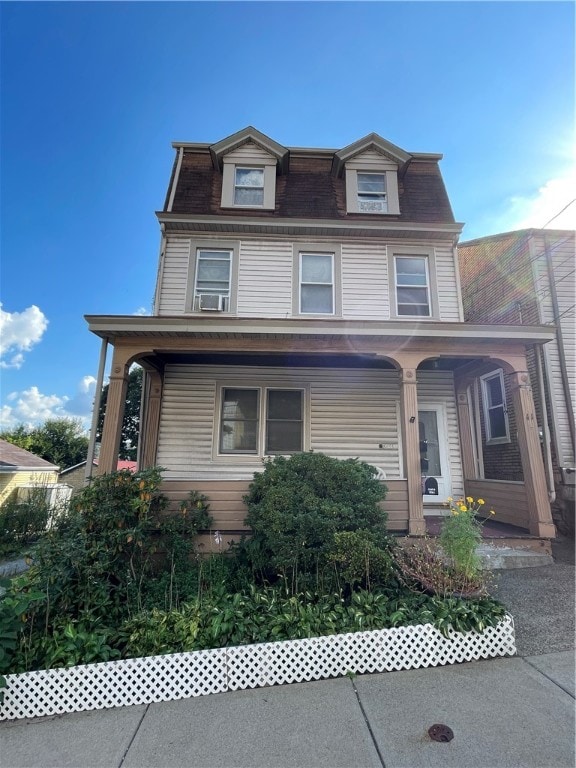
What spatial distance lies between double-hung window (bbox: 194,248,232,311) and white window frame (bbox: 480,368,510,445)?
6.46 meters

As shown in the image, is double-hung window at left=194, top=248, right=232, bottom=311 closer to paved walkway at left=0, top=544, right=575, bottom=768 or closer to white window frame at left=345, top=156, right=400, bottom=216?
white window frame at left=345, top=156, right=400, bottom=216

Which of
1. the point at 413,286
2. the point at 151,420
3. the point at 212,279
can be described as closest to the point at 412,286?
the point at 413,286

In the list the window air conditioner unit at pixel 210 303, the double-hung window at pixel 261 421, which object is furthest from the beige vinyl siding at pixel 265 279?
the double-hung window at pixel 261 421

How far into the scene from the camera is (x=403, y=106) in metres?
8.04

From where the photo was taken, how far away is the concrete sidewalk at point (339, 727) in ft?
7.38

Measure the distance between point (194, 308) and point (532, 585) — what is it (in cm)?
752

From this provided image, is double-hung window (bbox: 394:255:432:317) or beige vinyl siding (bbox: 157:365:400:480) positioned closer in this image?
beige vinyl siding (bbox: 157:365:400:480)

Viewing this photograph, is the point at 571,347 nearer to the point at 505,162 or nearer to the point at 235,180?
the point at 505,162

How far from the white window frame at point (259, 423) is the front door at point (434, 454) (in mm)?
2578

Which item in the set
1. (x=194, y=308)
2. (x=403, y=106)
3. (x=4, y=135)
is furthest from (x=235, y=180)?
(x=4, y=135)

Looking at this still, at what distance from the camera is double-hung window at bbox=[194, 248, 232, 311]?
25.8ft

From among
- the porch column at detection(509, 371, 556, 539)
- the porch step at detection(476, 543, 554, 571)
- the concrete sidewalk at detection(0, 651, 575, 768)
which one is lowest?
the concrete sidewalk at detection(0, 651, 575, 768)

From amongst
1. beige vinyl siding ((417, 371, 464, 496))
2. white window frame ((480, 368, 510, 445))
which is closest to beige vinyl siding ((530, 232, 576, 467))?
white window frame ((480, 368, 510, 445))

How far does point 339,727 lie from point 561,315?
9.21m
